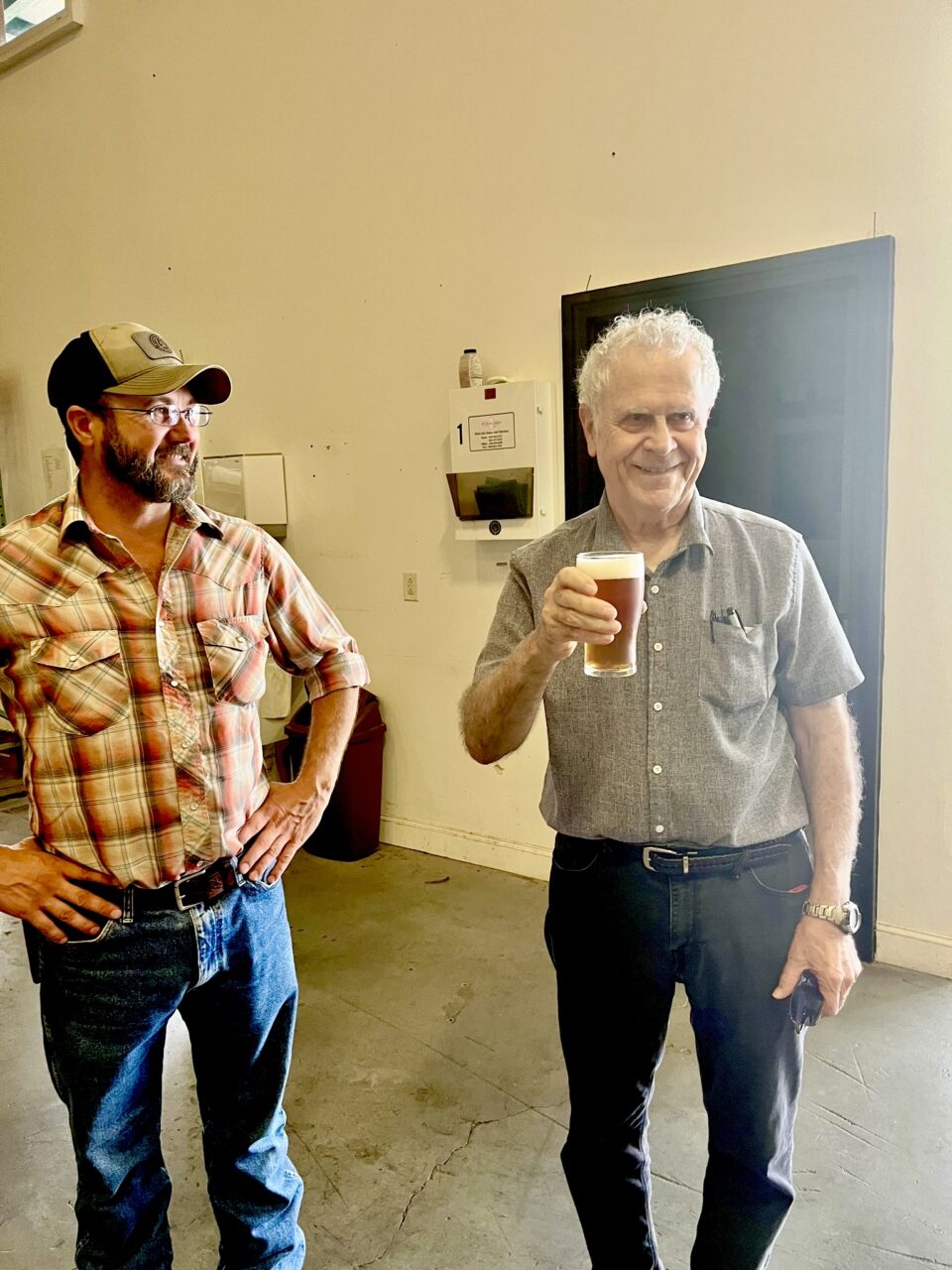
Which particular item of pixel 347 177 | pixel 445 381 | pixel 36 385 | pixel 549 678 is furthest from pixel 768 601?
pixel 36 385

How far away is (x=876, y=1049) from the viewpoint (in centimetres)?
240

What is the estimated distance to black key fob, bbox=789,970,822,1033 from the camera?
1280mm

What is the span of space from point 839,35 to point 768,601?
88.7 inches

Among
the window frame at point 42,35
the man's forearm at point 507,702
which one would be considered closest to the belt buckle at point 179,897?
the man's forearm at point 507,702

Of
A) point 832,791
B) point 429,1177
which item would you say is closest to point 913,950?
point 429,1177

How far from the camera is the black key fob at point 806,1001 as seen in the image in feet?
4.20

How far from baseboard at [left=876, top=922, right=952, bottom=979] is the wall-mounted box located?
3.07 metres

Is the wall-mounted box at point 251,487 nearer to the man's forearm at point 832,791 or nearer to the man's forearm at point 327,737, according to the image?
the man's forearm at point 327,737

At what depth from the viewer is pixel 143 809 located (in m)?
1.36

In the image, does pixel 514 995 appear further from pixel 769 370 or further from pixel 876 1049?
pixel 769 370

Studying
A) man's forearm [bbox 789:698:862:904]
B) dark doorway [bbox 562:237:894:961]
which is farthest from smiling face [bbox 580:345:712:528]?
dark doorway [bbox 562:237:894:961]

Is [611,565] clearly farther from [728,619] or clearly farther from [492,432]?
[492,432]

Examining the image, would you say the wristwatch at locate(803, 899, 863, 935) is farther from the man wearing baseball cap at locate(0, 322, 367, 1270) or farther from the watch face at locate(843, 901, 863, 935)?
the man wearing baseball cap at locate(0, 322, 367, 1270)

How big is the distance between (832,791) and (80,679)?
3.88ft
